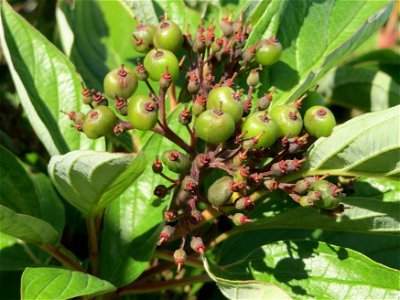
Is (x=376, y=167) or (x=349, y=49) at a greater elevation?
(x=349, y=49)

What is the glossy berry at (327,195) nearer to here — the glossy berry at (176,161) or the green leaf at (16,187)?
the glossy berry at (176,161)

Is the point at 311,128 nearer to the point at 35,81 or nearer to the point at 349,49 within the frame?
the point at 349,49

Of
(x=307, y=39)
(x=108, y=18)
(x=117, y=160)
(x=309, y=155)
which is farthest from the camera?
(x=108, y=18)

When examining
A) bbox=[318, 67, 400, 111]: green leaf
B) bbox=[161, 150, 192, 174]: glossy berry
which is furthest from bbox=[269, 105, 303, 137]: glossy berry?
bbox=[318, 67, 400, 111]: green leaf

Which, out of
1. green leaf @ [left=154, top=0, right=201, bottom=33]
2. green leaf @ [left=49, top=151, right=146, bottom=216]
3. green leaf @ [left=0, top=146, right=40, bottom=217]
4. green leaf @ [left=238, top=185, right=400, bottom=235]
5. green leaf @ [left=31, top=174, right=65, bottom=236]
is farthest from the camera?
green leaf @ [left=154, top=0, right=201, bottom=33]

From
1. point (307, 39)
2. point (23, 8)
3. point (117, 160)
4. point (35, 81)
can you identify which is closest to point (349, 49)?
point (307, 39)

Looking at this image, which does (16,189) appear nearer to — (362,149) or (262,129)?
(262,129)

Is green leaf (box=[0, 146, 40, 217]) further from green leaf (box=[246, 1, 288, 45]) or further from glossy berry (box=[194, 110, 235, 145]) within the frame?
green leaf (box=[246, 1, 288, 45])
